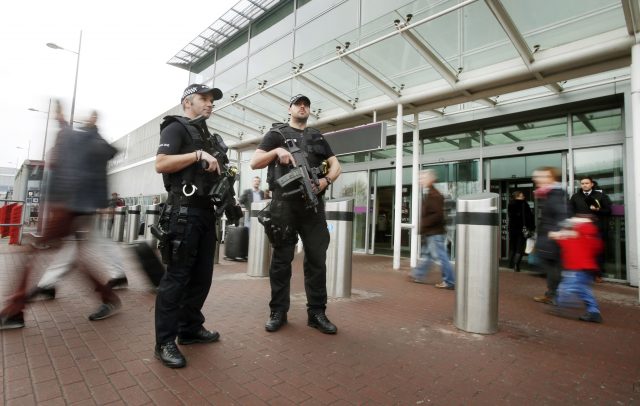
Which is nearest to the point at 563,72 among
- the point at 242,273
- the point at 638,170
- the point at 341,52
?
the point at 638,170

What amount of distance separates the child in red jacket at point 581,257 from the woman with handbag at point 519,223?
330cm

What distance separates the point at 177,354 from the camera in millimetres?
2273

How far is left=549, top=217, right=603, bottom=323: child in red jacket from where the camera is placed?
3738mm

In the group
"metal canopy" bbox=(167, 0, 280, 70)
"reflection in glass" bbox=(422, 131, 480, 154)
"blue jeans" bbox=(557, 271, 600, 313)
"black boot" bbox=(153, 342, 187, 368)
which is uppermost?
"metal canopy" bbox=(167, 0, 280, 70)

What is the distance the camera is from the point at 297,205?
3.01m

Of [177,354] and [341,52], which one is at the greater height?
[341,52]

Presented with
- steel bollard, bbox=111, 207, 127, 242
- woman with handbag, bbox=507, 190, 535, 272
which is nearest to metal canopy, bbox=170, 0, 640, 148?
woman with handbag, bbox=507, 190, 535, 272

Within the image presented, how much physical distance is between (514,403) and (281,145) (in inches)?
99.8

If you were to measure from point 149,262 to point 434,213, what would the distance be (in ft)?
14.5

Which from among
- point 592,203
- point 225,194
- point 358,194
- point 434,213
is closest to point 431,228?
point 434,213

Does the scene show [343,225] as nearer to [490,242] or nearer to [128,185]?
[490,242]

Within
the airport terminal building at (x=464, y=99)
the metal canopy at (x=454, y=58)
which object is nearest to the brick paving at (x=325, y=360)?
the airport terminal building at (x=464, y=99)

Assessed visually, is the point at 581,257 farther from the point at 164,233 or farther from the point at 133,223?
the point at 133,223

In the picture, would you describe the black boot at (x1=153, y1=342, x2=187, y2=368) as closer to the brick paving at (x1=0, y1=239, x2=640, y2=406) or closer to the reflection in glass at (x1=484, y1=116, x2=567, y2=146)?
the brick paving at (x1=0, y1=239, x2=640, y2=406)
